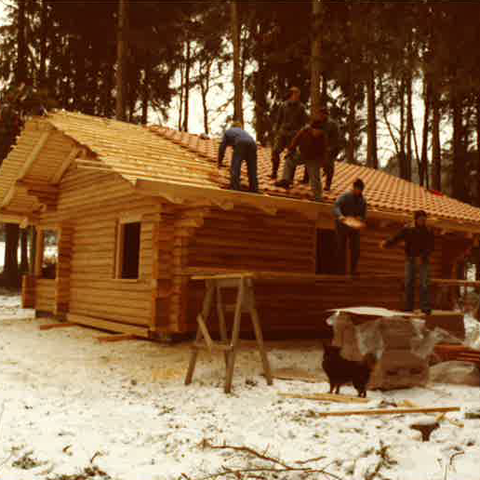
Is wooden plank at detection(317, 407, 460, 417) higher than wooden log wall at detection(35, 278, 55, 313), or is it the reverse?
wooden log wall at detection(35, 278, 55, 313)

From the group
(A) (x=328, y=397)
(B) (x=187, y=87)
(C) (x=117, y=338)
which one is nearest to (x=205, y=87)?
(B) (x=187, y=87)

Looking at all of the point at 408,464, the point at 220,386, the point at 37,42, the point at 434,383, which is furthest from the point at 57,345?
the point at 37,42

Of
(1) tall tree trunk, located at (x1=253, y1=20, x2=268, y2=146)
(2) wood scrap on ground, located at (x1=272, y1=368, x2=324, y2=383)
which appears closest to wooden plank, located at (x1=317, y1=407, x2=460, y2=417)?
(2) wood scrap on ground, located at (x1=272, y1=368, x2=324, y2=383)

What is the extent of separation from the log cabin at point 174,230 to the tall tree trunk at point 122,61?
4.39 meters

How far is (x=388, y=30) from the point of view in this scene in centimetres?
654

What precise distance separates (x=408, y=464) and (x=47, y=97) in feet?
58.9

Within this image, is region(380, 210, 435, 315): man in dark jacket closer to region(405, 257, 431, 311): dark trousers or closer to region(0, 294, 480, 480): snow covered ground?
region(405, 257, 431, 311): dark trousers

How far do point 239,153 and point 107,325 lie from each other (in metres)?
4.90

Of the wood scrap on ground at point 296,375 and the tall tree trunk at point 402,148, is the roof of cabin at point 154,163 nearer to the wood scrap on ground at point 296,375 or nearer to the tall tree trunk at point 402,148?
the wood scrap on ground at point 296,375

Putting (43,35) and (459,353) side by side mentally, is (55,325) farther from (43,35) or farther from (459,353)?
(43,35)

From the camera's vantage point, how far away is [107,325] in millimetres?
11656

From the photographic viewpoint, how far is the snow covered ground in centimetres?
415

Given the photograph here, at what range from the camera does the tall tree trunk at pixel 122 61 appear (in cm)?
1800

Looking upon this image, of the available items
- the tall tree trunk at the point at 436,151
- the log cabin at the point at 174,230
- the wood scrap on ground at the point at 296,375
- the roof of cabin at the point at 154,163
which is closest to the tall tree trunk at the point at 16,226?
the roof of cabin at the point at 154,163
